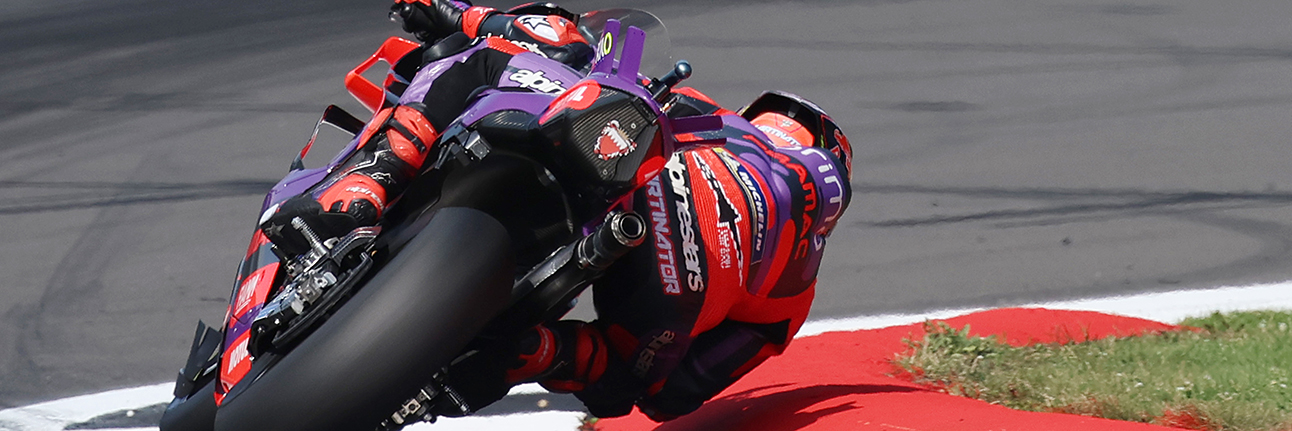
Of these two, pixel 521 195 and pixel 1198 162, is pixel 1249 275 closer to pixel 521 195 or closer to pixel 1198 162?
pixel 1198 162

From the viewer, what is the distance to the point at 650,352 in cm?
339

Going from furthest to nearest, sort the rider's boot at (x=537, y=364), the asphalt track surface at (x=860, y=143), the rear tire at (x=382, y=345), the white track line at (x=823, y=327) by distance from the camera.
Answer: the asphalt track surface at (x=860, y=143)
the white track line at (x=823, y=327)
the rider's boot at (x=537, y=364)
the rear tire at (x=382, y=345)

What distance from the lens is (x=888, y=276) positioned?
240 inches

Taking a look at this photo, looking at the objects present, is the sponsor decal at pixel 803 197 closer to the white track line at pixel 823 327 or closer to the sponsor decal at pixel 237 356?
the white track line at pixel 823 327

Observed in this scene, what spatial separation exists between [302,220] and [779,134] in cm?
155

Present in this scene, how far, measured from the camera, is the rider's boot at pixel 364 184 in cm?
279

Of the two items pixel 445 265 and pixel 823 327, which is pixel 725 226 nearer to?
pixel 445 265

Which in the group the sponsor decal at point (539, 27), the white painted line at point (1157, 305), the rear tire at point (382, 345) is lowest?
the white painted line at point (1157, 305)

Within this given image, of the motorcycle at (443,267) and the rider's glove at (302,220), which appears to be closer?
the motorcycle at (443,267)

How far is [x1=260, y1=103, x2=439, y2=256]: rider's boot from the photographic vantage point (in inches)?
110

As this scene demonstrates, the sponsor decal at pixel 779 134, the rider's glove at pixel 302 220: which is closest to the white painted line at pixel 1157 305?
the sponsor decal at pixel 779 134

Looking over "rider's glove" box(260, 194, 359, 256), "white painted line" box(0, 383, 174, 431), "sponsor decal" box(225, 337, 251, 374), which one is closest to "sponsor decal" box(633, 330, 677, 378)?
"rider's glove" box(260, 194, 359, 256)

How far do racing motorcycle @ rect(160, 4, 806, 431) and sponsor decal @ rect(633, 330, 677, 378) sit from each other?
331 mm

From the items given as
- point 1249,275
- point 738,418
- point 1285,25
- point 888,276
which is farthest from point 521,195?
point 1285,25
